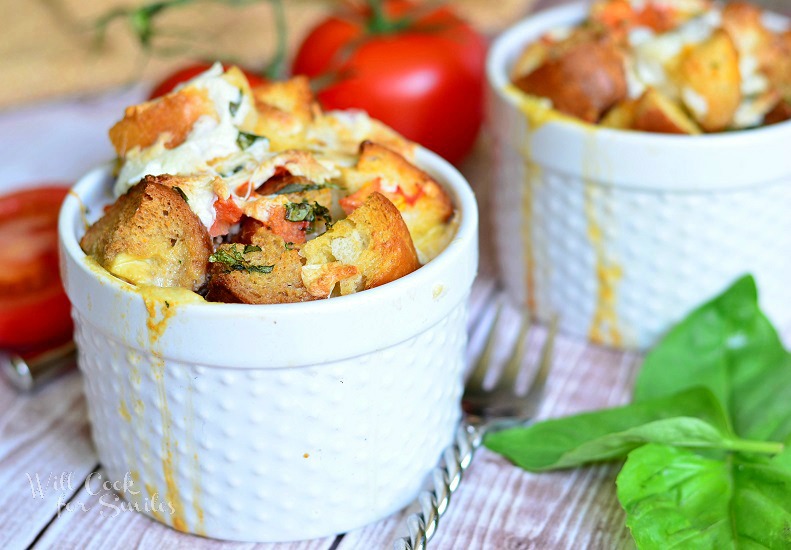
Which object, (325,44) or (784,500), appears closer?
(784,500)

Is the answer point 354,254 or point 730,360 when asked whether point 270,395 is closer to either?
point 354,254

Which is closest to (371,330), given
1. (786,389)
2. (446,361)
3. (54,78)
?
(446,361)

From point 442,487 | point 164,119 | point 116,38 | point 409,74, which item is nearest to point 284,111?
point 164,119

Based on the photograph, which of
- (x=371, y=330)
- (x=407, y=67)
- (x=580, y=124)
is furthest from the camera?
(x=407, y=67)

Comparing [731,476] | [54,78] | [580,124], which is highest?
[580,124]

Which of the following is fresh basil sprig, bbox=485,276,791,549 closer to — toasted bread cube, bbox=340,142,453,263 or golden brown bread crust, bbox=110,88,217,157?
toasted bread cube, bbox=340,142,453,263

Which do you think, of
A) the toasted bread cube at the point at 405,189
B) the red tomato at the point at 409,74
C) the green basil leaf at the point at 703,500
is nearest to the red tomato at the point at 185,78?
the red tomato at the point at 409,74

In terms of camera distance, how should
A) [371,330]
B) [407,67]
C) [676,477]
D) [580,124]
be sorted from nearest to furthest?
Result: [371,330]
[676,477]
[580,124]
[407,67]

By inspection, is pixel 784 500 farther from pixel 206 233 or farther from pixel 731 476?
pixel 206 233
